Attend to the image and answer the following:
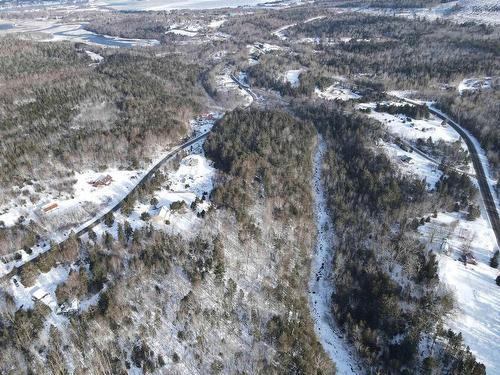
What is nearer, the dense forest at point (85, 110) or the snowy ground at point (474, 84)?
the dense forest at point (85, 110)

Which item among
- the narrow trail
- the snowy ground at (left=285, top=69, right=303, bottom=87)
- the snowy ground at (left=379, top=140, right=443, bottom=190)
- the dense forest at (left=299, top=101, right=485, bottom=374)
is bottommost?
the narrow trail

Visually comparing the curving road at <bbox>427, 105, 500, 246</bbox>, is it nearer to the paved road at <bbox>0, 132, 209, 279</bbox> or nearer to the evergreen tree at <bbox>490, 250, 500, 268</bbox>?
the evergreen tree at <bbox>490, 250, 500, 268</bbox>

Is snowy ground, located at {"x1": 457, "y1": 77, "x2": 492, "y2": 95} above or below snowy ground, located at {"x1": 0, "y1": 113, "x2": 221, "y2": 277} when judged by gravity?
above

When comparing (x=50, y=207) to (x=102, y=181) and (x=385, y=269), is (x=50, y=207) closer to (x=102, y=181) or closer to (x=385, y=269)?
(x=102, y=181)

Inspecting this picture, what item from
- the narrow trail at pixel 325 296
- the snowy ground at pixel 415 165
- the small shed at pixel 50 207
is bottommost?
the narrow trail at pixel 325 296

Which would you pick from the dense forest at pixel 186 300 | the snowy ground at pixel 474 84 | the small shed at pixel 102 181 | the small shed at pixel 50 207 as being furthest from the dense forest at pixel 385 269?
the snowy ground at pixel 474 84

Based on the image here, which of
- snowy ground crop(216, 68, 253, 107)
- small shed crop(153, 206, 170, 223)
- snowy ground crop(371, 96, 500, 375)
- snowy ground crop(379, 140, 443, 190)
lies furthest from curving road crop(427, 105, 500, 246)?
snowy ground crop(216, 68, 253, 107)

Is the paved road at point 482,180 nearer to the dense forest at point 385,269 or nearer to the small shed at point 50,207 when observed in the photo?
the dense forest at point 385,269
